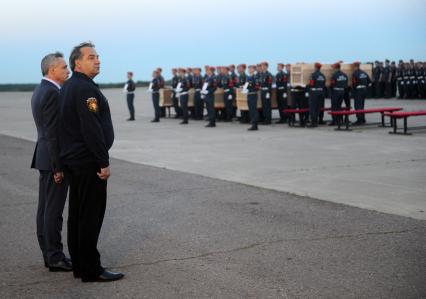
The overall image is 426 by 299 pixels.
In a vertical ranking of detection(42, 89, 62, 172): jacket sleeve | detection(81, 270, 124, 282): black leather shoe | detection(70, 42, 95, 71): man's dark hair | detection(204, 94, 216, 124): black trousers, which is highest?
detection(70, 42, 95, 71): man's dark hair

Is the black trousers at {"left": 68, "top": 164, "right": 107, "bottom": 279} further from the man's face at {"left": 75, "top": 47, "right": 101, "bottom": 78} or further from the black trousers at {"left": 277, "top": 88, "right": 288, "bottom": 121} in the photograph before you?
the black trousers at {"left": 277, "top": 88, "right": 288, "bottom": 121}

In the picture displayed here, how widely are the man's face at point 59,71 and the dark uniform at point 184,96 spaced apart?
20.5m

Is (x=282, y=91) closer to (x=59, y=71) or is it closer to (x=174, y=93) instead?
(x=174, y=93)

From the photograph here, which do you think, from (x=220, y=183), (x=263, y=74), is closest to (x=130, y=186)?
(x=220, y=183)

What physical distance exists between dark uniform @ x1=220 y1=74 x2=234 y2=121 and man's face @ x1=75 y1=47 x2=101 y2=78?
20.4m

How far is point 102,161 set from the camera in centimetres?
561

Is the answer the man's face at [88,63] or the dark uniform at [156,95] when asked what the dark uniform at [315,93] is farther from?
the man's face at [88,63]

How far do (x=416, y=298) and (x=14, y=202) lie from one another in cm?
655

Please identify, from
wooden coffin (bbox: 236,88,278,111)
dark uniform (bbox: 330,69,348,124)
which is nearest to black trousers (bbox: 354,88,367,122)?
dark uniform (bbox: 330,69,348,124)

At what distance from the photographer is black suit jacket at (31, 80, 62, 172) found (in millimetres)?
6008

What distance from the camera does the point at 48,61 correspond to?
20.9 ft

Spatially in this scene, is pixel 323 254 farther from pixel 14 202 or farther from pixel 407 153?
pixel 407 153

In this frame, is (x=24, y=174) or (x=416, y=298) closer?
(x=416, y=298)

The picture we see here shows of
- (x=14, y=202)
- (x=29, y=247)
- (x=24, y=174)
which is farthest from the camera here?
(x=24, y=174)
